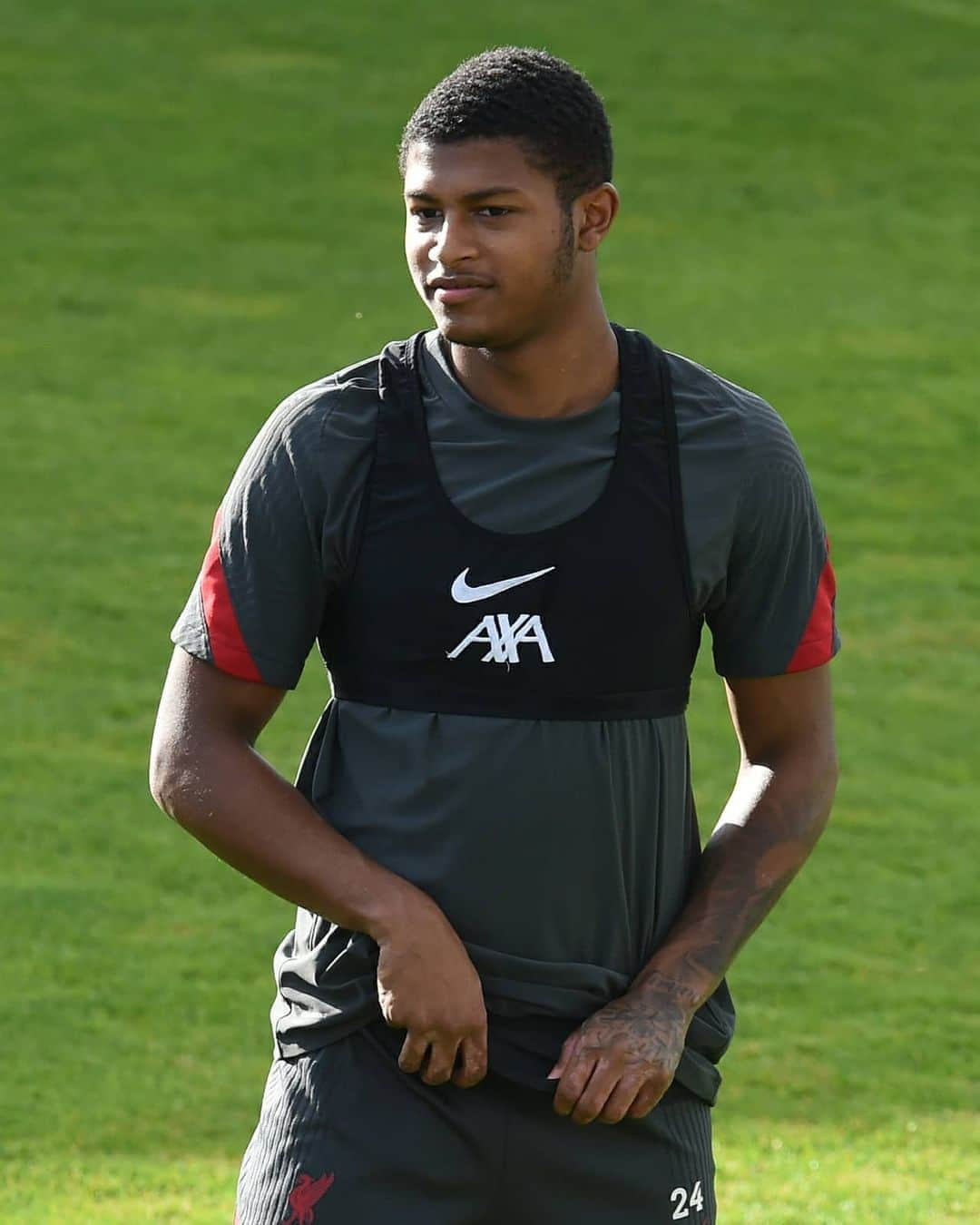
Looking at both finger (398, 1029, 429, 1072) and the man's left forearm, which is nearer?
finger (398, 1029, 429, 1072)

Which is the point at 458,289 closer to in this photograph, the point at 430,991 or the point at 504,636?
the point at 504,636

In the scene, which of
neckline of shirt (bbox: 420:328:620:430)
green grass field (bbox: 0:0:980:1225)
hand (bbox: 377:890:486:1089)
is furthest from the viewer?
green grass field (bbox: 0:0:980:1225)

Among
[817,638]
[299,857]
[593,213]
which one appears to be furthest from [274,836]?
[593,213]

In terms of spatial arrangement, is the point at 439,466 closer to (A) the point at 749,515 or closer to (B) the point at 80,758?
(A) the point at 749,515

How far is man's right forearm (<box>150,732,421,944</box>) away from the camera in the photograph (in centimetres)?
234

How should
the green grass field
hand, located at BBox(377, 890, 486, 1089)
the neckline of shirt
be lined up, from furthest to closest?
1. the green grass field
2. the neckline of shirt
3. hand, located at BBox(377, 890, 486, 1089)

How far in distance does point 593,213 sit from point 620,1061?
0.92 m

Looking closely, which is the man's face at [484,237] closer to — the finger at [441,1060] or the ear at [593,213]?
the ear at [593,213]

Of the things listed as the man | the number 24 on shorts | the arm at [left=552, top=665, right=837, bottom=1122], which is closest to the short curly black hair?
the man

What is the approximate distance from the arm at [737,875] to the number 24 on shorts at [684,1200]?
0.16 m

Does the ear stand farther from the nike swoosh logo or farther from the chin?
the nike swoosh logo

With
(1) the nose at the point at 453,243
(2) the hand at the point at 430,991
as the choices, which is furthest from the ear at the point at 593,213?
(2) the hand at the point at 430,991

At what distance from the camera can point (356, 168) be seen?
44.9 feet

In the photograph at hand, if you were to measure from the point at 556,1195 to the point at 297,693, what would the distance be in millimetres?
5814
